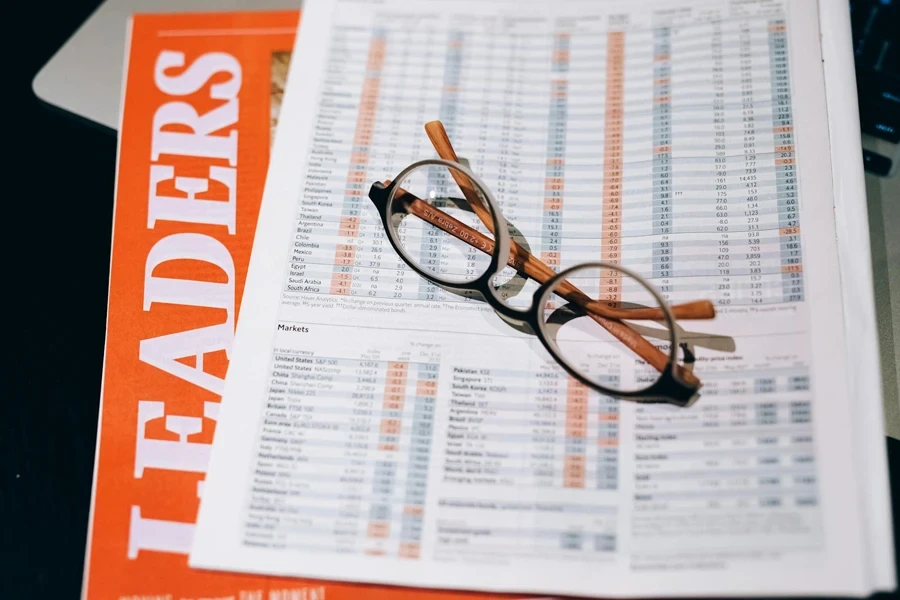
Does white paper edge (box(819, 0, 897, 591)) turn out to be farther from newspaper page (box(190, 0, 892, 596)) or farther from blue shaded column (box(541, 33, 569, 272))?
blue shaded column (box(541, 33, 569, 272))

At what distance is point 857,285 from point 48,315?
535 mm

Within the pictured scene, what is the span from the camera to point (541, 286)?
47cm

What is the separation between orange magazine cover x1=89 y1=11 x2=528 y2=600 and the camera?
480 mm

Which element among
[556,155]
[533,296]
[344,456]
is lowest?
[344,456]

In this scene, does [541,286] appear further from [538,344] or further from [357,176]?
[357,176]

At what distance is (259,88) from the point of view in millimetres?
612

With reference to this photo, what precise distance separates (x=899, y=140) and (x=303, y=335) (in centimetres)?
43

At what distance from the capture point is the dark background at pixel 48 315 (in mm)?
494

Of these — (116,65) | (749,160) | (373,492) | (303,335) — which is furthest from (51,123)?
(749,160)

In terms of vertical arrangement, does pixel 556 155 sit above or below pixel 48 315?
above

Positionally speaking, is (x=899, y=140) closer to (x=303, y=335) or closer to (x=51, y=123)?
(x=303, y=335)

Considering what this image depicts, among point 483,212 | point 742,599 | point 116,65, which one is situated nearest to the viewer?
point 742,599

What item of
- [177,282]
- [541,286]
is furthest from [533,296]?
[177,282]

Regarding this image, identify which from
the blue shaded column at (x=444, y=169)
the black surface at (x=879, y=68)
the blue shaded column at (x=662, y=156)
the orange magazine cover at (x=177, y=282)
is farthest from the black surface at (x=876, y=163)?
the orange magazine cover at (x=177, y=282)
